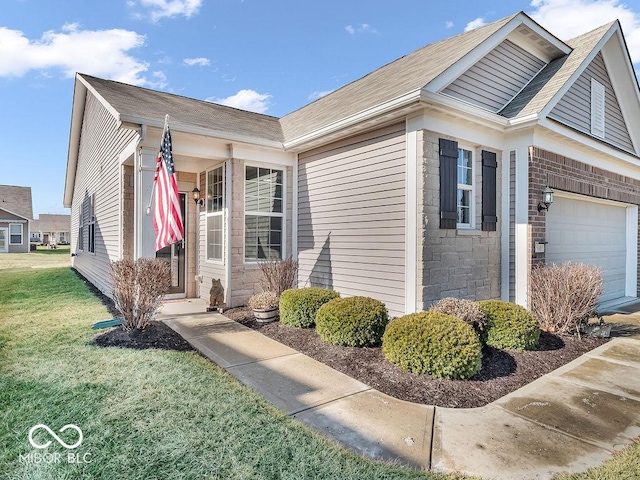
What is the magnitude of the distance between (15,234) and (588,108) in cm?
3930

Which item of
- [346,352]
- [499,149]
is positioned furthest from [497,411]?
[499,149]

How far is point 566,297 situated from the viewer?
564 centimetres

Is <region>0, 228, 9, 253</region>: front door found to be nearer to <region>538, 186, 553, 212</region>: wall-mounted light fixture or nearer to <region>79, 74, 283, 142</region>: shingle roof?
<region>79, 74, 283, 142</region>: shingle roof

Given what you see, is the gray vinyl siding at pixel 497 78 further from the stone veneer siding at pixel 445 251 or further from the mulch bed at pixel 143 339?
the mulch bed at pixel 143 339

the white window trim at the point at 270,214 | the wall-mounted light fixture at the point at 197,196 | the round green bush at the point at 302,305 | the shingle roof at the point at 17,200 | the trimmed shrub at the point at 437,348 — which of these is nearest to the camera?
the trimmed shrub at the point at 437,348

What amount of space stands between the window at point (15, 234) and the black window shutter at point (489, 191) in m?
37.5

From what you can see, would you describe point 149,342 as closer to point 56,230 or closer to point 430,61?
point 430,61

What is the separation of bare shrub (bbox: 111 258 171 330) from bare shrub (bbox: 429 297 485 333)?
4073 millimetres

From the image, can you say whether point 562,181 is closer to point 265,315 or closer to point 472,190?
point 472,190

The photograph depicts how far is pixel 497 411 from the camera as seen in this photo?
3289 millimetres

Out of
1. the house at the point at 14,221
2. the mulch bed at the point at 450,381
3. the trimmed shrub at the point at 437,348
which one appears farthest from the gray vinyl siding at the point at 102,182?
the house at the point at 14,221

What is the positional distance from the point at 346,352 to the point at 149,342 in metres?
2.77

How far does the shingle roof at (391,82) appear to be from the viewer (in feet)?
20.2

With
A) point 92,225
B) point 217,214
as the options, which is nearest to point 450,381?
point 217,214
